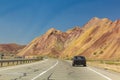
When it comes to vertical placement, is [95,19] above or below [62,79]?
above

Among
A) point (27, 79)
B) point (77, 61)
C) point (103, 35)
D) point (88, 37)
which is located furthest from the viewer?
point (88, 37)

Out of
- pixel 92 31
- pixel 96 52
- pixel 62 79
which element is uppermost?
pixel 92 31

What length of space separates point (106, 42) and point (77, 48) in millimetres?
32844

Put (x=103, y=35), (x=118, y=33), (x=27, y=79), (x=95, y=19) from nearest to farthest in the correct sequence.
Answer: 1. (x=27, y=79)
2. (x=118, y=33)
3. (x=103, y=35)
4. (x=95, y=19)

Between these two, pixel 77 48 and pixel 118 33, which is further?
pixel 77 48

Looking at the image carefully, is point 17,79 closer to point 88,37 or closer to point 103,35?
point 103,35

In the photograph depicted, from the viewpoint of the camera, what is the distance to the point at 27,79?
2198 cm

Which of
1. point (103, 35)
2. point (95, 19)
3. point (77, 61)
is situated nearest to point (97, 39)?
point (103, 35)

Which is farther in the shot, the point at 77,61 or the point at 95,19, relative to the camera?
the point at 95,19

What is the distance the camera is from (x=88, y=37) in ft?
536

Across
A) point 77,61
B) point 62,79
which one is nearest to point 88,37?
point 77,61

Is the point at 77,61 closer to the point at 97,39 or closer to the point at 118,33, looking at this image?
the point at 118,33

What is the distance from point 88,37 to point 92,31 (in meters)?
3.72

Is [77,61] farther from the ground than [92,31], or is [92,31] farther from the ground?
[92,31]
